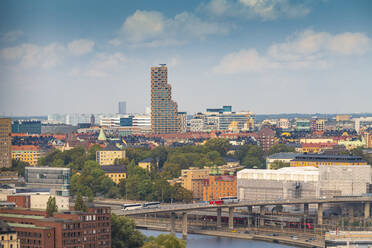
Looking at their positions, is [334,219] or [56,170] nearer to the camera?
[334,219]

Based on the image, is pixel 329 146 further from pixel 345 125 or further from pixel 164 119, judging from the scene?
pixel 345 125

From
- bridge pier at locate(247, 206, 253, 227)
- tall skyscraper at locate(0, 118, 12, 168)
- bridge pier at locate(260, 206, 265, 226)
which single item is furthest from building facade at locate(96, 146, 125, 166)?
bridge pier at locate(260, 206, 265, 226)

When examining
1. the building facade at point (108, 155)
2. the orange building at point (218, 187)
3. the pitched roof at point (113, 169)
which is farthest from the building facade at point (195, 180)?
the building facade at point (108, 155)

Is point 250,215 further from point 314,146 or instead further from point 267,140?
point 267,140

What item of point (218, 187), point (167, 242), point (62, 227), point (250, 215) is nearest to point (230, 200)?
point (250, 215)

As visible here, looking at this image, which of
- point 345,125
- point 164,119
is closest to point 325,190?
point 164,119

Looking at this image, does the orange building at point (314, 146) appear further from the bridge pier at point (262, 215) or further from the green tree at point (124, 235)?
the green tree at point (124, 235)

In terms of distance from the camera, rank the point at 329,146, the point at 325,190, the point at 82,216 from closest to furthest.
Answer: the point at 82,216
the point at 325,190
the point at 329,146
